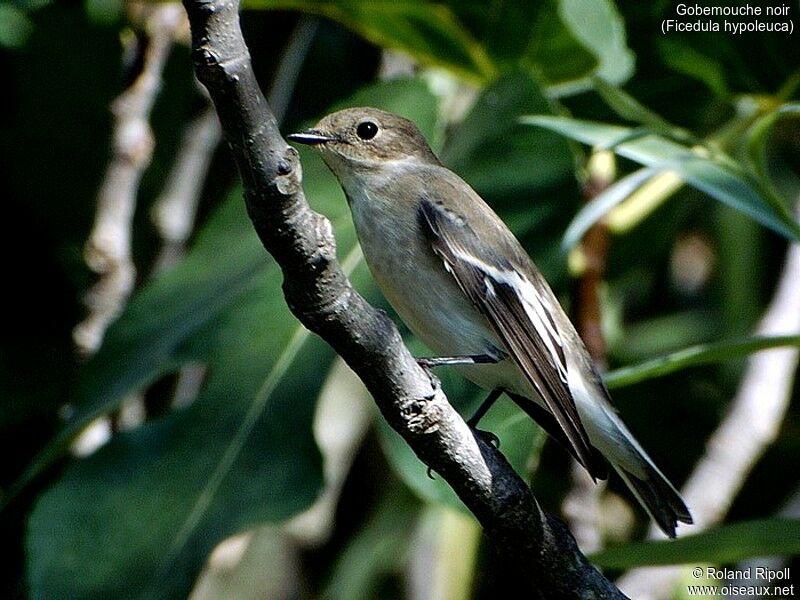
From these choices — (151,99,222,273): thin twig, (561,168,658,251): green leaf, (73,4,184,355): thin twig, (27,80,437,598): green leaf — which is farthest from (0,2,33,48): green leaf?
(561,168,658,251): green leaf

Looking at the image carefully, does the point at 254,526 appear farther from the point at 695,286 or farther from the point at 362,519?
the point at 695,286

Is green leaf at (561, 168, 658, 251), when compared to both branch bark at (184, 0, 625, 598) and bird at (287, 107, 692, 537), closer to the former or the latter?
bird at (287, 107, 692, 537)

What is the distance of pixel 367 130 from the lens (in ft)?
8.77

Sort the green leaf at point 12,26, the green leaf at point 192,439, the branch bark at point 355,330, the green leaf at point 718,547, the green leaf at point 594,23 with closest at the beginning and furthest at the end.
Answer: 1. the branch bark at point 355,330
2. the green leaf at point 718,547
3. the green leaf at point 192,439
4. the green leaf at point 594,23
5. the green leaf at point 12,26

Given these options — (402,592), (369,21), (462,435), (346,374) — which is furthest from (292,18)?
(462,435)

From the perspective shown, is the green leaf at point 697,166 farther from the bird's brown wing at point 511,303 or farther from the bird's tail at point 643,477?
the bird's tail at point 643,477

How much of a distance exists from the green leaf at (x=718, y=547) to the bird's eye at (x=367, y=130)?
984 millimetres

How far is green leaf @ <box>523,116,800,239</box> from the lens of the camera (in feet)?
8.42

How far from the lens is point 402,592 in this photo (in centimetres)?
346

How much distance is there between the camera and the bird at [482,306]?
89.9 inches

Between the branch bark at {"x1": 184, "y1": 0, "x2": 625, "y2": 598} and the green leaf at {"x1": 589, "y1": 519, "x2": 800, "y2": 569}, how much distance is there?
380mm

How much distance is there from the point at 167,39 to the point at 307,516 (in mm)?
1400

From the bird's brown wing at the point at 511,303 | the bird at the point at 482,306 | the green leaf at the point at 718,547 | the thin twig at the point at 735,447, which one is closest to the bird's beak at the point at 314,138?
the bird at the point at 482,306

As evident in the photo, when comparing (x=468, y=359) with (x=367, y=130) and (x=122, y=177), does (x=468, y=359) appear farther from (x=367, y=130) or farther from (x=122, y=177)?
(x=122, y=177)
